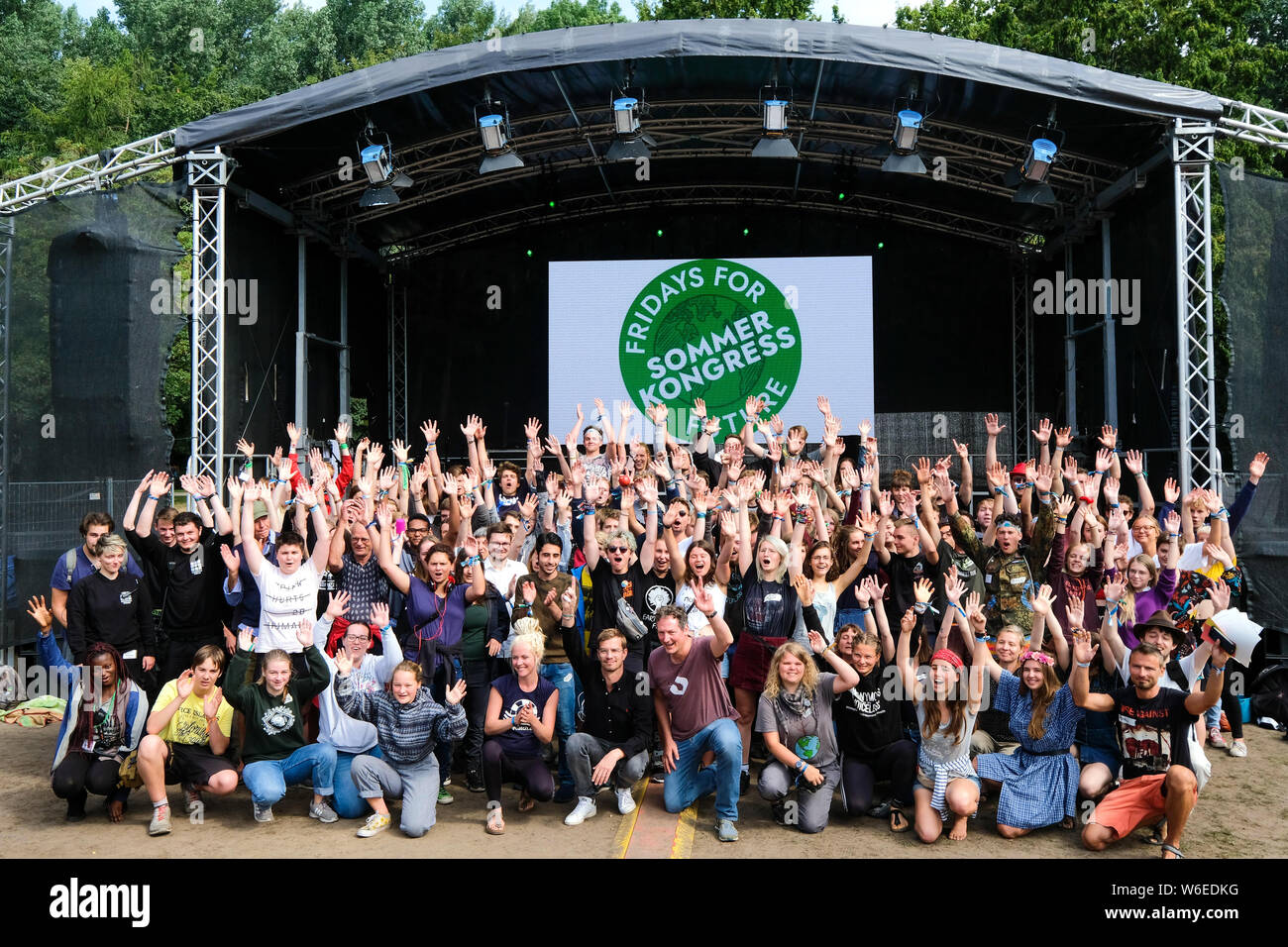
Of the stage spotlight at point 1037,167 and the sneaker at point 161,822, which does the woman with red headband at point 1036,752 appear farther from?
the stage spotlight at point 1037,167

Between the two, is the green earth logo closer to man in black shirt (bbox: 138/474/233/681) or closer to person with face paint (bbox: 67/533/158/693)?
man in black shirt (bbox: 138/474/233/681)

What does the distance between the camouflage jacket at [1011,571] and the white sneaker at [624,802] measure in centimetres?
257

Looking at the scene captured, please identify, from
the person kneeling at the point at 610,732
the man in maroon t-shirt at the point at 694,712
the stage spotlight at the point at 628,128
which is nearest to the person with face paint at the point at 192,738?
the person kneeling at the point at 610,732

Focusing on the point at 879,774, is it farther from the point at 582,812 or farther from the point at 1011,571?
the point at 1011,571

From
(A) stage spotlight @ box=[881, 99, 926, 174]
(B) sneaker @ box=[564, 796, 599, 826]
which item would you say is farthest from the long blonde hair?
(A) stage spotlight @ box=[881, 99, 926, 174]

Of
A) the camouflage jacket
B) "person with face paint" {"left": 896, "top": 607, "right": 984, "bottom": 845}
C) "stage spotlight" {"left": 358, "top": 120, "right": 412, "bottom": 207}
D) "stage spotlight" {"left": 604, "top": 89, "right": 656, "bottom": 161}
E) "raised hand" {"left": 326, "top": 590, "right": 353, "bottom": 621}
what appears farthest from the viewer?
"stage spotlight" {"left": 358, "top": 120, "right": 412, "bottom": 207}

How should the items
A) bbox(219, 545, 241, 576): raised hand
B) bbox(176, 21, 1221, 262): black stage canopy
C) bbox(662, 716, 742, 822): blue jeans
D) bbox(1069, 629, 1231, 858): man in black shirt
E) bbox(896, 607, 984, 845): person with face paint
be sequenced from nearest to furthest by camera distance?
bbox(1069, 629, 1231, 858): man in black shirt < bbox(896, 607, 984, 845): person with face paint < bbox(662, 716, 742, 822): blue jeans < bbox(219, 545, 241, 576): raised hand < bbox(176, 21, 1221, 262): black stage canopy

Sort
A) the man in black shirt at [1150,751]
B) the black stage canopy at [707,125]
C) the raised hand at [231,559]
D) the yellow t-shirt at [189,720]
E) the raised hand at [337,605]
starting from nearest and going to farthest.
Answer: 1. the man in black shirt at [1150,751]
2. the yellow t-shirt at [189,720]
3. the raised hand at [337,605]
4. the raised hand at [231,559]
5. the black stage canopy at [707,125]

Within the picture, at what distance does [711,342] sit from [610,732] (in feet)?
30.4

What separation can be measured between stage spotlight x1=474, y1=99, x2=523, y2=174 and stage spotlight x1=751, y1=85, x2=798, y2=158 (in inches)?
103

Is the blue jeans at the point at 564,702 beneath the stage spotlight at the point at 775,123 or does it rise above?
beneath

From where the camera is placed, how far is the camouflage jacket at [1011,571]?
647cm

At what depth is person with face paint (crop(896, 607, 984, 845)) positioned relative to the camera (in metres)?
5.12
